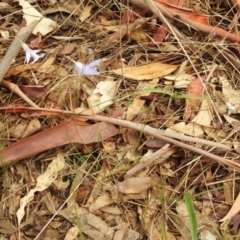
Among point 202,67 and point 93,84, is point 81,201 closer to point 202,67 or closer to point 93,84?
point 93,84

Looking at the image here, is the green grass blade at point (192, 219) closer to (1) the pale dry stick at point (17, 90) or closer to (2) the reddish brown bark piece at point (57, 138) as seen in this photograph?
(2) the reddish brown bark piece at point (57, 138)

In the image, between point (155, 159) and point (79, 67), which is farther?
point (79, 67)

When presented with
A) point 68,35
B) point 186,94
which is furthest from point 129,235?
point 68,35

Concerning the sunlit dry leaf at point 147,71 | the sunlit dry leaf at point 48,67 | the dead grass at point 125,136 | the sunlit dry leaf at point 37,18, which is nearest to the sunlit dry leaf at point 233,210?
the dead grass at point 125,136

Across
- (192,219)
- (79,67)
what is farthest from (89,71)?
(192,219)

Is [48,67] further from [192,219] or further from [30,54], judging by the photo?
[192,219]

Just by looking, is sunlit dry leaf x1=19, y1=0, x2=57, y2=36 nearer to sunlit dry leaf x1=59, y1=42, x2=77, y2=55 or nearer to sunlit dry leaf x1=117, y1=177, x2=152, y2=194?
sunlit dry leaf x1=59, y1=42, x2=77, y2=55
